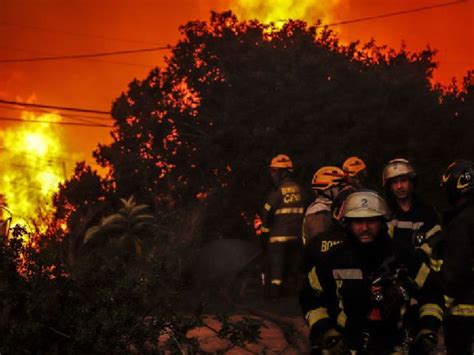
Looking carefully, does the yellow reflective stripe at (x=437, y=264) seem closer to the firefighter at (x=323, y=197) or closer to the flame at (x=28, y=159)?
the firefighter at (x=323, y=197)

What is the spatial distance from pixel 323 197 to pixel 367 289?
16.3ft

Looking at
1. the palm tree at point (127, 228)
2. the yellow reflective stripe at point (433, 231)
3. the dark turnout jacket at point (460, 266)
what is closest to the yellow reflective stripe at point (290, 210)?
the palm tree at point (127, 228)

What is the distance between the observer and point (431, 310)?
5.71m

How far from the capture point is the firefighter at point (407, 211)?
28.2 ft

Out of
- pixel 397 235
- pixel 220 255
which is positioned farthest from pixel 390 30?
pixel 397 235

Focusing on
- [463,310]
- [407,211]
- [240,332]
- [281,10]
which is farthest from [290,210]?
[281,10]

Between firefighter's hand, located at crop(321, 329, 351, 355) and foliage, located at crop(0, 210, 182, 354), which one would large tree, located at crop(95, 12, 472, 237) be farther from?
firefighter's hand, located at crop(321, 329, 351, 355)

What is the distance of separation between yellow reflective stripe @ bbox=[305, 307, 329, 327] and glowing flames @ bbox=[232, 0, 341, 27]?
87.2ft

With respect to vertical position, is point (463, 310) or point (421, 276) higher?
point (421, 276)

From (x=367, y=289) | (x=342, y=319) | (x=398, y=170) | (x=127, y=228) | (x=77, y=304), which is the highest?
(x=127, y=228)

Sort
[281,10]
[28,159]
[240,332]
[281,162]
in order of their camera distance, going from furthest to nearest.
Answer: [28,159], [281,10], [281,162], [240,332]

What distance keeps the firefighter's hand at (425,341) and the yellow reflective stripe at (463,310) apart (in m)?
1.70

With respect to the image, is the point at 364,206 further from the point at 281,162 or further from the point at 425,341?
the point at 281,162

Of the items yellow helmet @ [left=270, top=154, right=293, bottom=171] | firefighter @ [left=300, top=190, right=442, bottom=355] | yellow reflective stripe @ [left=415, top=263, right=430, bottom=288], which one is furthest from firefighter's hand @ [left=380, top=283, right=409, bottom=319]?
yellow helmet @ [left=270, top=154, right=293, bottom=171]
